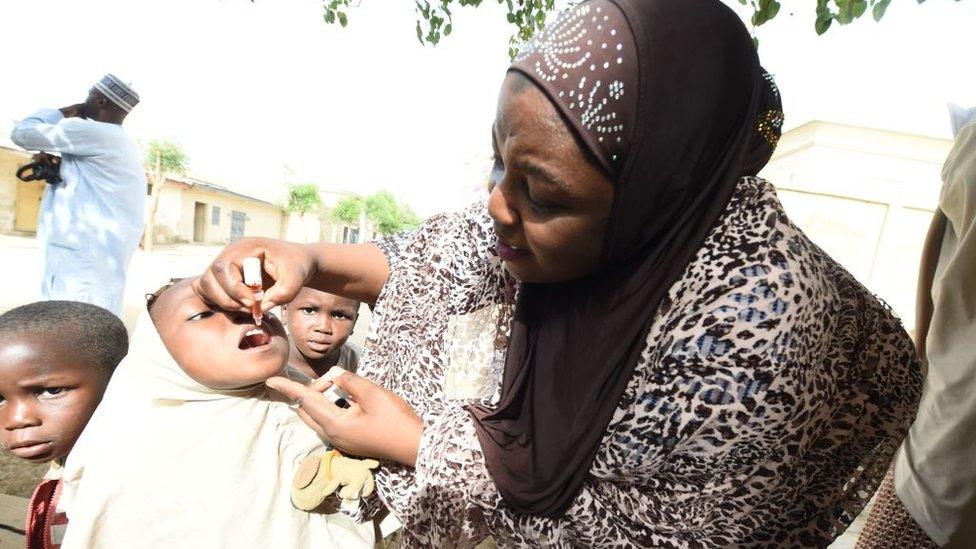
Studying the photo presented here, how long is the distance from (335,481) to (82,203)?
3.27 meters

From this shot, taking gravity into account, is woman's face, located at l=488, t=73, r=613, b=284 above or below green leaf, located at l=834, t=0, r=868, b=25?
below

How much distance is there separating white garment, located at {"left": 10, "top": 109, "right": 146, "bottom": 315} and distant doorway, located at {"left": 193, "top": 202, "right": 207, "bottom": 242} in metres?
26.8

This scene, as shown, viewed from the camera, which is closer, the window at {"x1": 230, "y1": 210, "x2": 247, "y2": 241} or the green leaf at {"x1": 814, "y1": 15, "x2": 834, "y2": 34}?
the green leaf at {"x1": 814, "y1": 15, "x2": 834, "y2": 34}

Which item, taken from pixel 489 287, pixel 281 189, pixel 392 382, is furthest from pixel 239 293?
pixel 281 189

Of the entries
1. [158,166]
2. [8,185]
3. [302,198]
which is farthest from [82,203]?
[302,198]

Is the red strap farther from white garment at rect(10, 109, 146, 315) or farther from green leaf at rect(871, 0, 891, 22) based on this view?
green leaf at rect(871, 0, 891, 22)

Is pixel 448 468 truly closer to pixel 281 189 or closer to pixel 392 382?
pixel 392 382

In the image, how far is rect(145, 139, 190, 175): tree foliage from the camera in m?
21.4

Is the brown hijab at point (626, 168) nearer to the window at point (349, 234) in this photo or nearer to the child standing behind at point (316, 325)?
the child standing behind at point (316, 325)

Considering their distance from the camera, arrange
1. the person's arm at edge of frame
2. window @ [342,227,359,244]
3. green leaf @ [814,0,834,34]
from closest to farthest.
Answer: the person's arm at edge of frame < green leaf @ [814,0,834,34] < window @ [342,227,359,244]

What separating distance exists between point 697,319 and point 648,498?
407mm

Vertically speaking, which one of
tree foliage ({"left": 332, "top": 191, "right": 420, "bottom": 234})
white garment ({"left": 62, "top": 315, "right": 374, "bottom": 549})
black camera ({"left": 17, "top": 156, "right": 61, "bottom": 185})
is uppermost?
tree foliage ({"left": 332, "top": 191, "right": 420, "bottom": 234})

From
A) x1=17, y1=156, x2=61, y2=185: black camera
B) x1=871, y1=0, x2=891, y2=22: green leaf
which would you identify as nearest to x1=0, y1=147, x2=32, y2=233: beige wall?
x1=17, y1=156, x2=61, y2=185: black camera

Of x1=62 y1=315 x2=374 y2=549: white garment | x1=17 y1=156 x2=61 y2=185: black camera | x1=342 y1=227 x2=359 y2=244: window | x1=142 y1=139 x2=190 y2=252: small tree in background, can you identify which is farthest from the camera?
x1=342 y1=227 x2=359 y2=244: window
